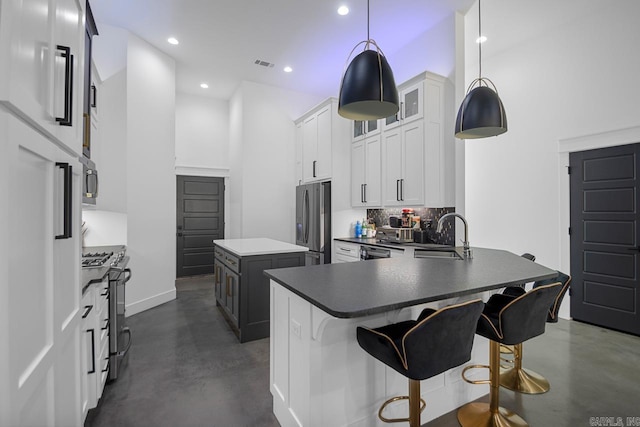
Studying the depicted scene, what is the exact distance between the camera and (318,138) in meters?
5.12

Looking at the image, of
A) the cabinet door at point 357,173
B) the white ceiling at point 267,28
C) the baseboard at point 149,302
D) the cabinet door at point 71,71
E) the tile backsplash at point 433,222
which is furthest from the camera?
the cabinet door at point 357,173

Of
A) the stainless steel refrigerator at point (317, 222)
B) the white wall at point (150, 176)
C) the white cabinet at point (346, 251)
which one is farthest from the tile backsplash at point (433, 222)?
the white wall at point (150, 176)

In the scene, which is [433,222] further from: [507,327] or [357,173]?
[507,327]

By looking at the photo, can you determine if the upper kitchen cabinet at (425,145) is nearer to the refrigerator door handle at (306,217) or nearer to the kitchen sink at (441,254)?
the kitchen sink at (441,254)

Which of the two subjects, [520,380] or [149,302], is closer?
[520,380]

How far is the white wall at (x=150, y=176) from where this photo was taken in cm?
415

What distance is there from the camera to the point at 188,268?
6.36 metres

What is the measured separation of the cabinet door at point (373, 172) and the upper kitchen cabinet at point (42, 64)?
356cm

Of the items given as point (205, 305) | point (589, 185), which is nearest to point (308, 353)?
point (205, 305)

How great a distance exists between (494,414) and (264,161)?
191 inches

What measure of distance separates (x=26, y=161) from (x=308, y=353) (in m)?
1.36

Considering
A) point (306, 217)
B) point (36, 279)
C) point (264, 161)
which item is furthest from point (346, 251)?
Answer: point (36, 279)

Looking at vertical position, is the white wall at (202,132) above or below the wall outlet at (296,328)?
above

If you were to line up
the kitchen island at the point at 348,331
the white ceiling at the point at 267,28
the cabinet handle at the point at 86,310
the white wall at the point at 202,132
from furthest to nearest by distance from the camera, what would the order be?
the white wall at the point at 202,132, the white ceiling at the point at 267,28, the cabinet handle at the point at 86,310, the kitchen island at the point at 348,331
